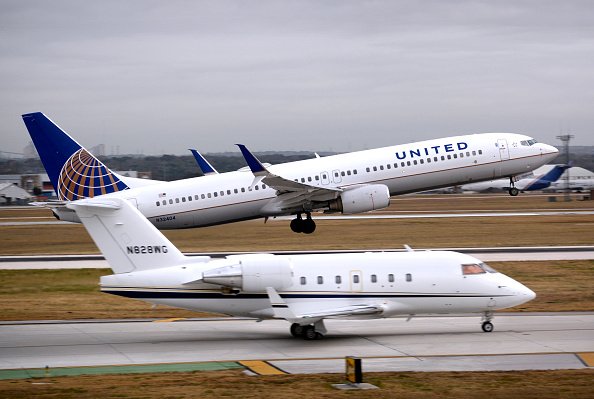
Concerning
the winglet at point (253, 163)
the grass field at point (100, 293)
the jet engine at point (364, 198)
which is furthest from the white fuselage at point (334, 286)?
the jet engine at point (364, 198)

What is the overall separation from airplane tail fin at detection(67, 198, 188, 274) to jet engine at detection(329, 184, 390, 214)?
23.8 metres

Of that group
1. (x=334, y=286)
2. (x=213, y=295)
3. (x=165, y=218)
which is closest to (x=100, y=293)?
(x=213, y=295)

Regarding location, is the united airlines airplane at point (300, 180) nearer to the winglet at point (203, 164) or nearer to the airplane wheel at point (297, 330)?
the winglet at point (203, 164)

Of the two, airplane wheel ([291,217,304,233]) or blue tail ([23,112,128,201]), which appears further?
airplane wheel ([291,217,304,233])

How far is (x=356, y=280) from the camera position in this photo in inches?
1042

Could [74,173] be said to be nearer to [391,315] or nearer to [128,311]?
[128,311]

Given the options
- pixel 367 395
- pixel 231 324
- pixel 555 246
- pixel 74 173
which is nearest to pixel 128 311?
pixel 231 324

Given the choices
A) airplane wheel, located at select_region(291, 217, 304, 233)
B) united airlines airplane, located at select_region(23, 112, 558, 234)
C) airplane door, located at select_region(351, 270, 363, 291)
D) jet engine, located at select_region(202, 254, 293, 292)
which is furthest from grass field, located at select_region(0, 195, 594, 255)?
jet engine, located at select_region(202, 254, 293, 292)

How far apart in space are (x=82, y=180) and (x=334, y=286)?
Answer: 28276 mm

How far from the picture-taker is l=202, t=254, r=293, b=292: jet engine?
2569cm

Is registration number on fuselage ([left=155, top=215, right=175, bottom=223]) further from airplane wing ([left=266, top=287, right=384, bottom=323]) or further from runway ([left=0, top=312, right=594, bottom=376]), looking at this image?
airplane wing ([left=266, top=287, right=384, bottom=323])

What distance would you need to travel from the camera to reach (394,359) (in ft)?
77.4

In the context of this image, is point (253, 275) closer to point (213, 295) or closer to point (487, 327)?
point (213, 295)

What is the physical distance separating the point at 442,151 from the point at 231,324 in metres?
23.9
